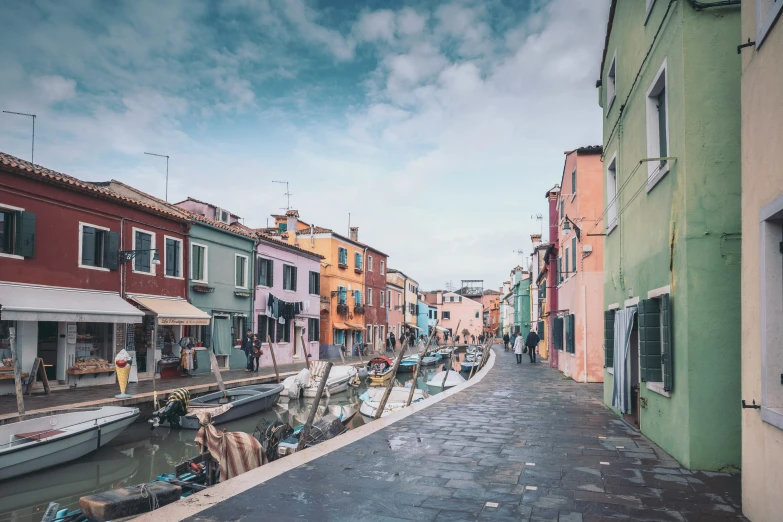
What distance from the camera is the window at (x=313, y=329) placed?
33906mm

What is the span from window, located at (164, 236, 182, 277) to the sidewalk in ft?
13.2

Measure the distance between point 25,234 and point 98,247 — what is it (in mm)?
2839

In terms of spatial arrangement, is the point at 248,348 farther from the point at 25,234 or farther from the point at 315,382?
the point at 25,234

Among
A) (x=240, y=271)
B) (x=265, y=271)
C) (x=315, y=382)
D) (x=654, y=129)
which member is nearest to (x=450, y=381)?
(x=315, y=382)

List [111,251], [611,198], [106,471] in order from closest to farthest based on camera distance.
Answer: [106,471] → [611,198] → [111,251]

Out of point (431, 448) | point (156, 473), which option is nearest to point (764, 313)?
point (431, 448)

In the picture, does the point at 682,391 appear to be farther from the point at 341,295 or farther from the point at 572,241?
the point at 341,295

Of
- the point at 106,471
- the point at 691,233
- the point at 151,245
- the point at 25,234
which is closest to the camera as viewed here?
the point at 691,233

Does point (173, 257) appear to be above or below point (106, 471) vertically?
above

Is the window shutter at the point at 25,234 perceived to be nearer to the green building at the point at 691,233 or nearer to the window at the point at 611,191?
the window at the point at 611,191

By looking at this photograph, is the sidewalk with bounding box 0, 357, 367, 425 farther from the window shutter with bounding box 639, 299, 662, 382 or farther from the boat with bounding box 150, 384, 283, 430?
the window shutter with bounding box 639, 299, 662, 382

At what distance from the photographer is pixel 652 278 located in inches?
326

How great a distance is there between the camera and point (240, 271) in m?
26.8

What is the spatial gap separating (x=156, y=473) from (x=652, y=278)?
9.75m
